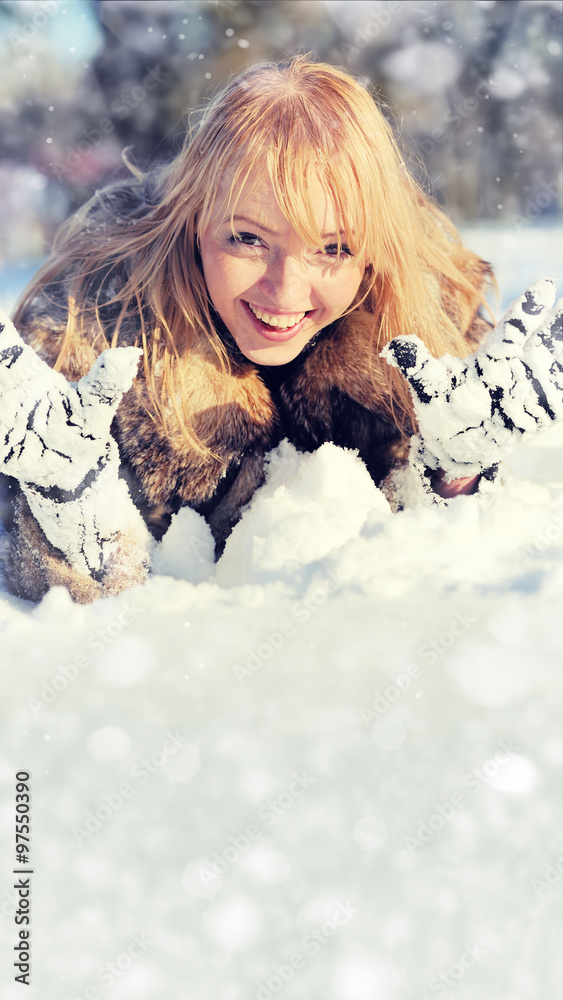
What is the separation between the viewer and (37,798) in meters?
0.85

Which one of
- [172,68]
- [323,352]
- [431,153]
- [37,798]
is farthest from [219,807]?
[431,153]

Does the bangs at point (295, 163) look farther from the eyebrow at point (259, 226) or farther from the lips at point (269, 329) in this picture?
the lips at point (269, 329)

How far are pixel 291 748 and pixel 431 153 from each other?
180 centimetres

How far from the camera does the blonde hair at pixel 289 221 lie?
1.01m

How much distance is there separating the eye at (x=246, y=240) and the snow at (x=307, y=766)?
0.38m

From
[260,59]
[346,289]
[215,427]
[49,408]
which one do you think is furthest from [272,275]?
[260,59]

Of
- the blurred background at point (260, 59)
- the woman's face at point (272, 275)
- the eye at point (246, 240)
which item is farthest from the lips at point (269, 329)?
the blurred background at point (260, 59)

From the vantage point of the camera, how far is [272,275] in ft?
3.51

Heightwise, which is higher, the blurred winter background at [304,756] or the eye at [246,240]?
the eye at [246,240]

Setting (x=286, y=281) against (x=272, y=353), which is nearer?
(x=286, y=281)

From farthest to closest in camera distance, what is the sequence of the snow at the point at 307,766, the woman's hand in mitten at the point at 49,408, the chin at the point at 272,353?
the chin at the point at 272,353, the woman's hand in mitten at the point at 49,408, the snow at the point at 307,766

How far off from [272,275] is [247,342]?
0.15 meters

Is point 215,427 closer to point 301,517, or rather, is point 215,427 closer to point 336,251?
point 301,517

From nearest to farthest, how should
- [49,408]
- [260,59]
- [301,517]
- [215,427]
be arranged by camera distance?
[49,408] → [301,517] → [215,427] → [260,59]
